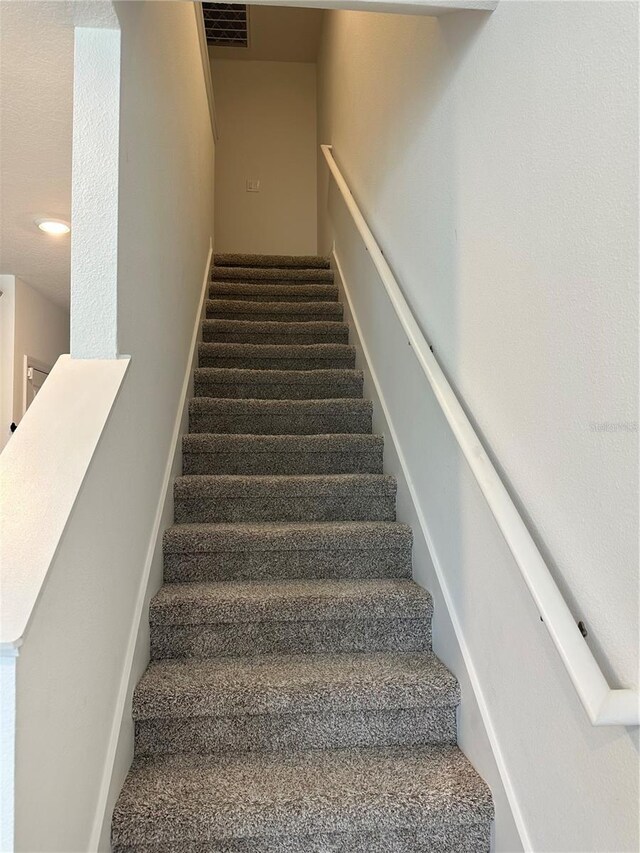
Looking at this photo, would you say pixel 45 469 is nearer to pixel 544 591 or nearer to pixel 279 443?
pixel 544 591

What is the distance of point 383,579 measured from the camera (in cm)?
190

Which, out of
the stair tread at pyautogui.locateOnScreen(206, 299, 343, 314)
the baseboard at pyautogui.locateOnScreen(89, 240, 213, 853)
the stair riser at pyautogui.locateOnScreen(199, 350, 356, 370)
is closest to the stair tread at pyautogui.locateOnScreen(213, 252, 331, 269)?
the stair tread at pyautogui.locateOnScreen(206, 299, 343, 314)

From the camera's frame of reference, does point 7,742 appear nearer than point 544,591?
Yes

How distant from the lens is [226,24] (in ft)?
14.9

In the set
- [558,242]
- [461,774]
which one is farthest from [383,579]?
[558,242]

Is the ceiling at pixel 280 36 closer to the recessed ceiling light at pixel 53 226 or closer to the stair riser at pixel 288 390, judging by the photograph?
the recessed ceiling light at pixel 53 226

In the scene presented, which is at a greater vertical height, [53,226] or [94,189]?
[53,226]

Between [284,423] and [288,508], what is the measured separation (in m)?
0.55

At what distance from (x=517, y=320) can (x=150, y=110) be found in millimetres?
1290

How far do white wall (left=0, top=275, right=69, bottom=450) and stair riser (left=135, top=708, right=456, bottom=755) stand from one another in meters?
2.23

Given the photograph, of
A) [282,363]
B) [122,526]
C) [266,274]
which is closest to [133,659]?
[122,526]

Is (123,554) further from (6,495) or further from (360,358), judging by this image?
(360,358)

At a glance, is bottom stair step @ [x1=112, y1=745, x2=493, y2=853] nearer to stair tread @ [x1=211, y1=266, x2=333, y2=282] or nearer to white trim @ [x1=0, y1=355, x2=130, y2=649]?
white trim @ [x1=0, y1=355, x2=130, y2=649]

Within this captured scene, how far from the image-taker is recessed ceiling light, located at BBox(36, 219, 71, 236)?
255 centimetres
